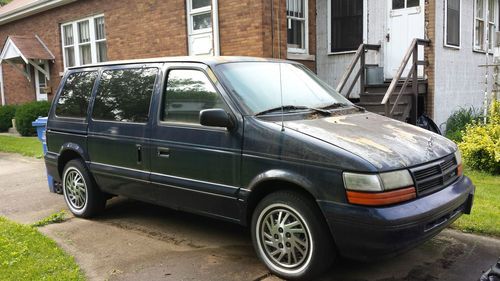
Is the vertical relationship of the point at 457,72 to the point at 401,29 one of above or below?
below

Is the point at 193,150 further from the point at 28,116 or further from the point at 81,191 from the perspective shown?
→ the point at 28,116

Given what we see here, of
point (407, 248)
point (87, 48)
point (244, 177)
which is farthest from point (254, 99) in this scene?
point (87, 48)

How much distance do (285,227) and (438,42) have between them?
26.0 feet

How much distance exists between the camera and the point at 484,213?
550 cm

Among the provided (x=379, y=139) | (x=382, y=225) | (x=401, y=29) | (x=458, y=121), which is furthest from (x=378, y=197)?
(x=458, y=121)

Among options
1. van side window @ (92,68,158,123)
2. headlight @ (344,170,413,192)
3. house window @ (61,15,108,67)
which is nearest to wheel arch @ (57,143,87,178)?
van side window @ (92,68,158,123)

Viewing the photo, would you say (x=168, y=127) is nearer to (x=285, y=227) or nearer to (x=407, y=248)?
(x=285, y=227)

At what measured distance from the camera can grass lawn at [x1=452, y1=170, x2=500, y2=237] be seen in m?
5.09

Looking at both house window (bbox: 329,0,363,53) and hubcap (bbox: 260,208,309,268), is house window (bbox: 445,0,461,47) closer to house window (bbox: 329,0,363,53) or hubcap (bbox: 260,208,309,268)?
house window (bbox: 329,0,363,53)

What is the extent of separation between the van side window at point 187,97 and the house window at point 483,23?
9728 millimetres

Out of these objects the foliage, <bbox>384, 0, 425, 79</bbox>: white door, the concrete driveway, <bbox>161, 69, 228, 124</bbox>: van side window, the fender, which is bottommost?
the concrete driveway

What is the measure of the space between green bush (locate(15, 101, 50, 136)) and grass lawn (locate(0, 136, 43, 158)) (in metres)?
0.86

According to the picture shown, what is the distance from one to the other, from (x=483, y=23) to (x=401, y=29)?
10.7 feet

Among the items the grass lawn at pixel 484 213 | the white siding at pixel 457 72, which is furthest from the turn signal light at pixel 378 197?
the white siding at pixel 457 72
